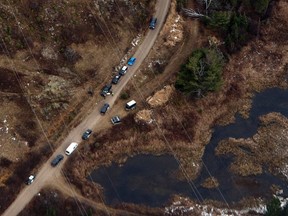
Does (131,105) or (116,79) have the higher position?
(116,79)

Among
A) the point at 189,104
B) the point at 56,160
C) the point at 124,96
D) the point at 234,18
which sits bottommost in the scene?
the point at 189,104

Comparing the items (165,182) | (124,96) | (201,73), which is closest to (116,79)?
(124,96)

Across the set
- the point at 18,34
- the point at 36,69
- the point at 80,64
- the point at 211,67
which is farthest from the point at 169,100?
the point at 18,34

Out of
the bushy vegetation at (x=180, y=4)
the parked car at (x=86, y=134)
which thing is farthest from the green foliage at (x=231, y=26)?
the parked car at (x=86, y=134)

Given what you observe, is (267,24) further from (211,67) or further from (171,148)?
(171,148)

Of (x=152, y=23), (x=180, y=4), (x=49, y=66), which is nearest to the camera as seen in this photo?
(x=49, y=66)

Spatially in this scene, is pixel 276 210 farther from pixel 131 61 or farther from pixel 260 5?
pixel 260 5
